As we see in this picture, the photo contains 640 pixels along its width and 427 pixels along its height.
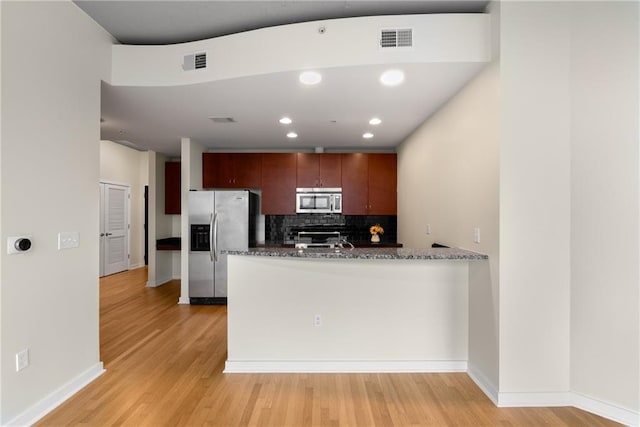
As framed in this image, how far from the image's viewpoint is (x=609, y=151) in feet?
7.14

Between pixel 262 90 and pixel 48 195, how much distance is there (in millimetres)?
1790

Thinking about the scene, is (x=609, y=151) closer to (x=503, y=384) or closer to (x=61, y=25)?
(x=503, y=384)

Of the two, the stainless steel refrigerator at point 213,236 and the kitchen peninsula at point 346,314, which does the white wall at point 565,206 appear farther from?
the stainless steel refrigerator at point 213,236

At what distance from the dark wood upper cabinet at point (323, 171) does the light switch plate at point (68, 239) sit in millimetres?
3287

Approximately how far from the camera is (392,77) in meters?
2.62

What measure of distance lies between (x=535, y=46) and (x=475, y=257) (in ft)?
5.04

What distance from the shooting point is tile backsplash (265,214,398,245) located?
5.59 m

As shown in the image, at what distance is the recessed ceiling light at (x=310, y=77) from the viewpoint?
257 centimetres

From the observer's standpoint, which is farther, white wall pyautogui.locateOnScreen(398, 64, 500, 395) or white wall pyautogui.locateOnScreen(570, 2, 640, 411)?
white wall pyautogui.locateOnScreen(398, 64, 500, 395)

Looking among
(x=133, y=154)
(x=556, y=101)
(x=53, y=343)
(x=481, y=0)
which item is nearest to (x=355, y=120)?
(x=481, y=0)

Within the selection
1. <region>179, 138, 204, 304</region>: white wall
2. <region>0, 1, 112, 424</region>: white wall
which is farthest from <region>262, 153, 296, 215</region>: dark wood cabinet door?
<region>0, 1, 112, 424</region>: white wall

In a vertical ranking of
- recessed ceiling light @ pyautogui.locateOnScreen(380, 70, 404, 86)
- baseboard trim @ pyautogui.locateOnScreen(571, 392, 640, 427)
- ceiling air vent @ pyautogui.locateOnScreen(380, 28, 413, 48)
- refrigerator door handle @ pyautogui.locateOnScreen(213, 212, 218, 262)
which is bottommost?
baseboard trim @ pyautogui.locateOnScreen(571, 392, 640, 427)

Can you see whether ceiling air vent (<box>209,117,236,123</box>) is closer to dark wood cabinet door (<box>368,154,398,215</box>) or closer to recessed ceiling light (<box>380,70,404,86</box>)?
recessed ceiling light (<box>380,70,404,86</box>)

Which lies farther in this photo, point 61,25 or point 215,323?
point 215,323
